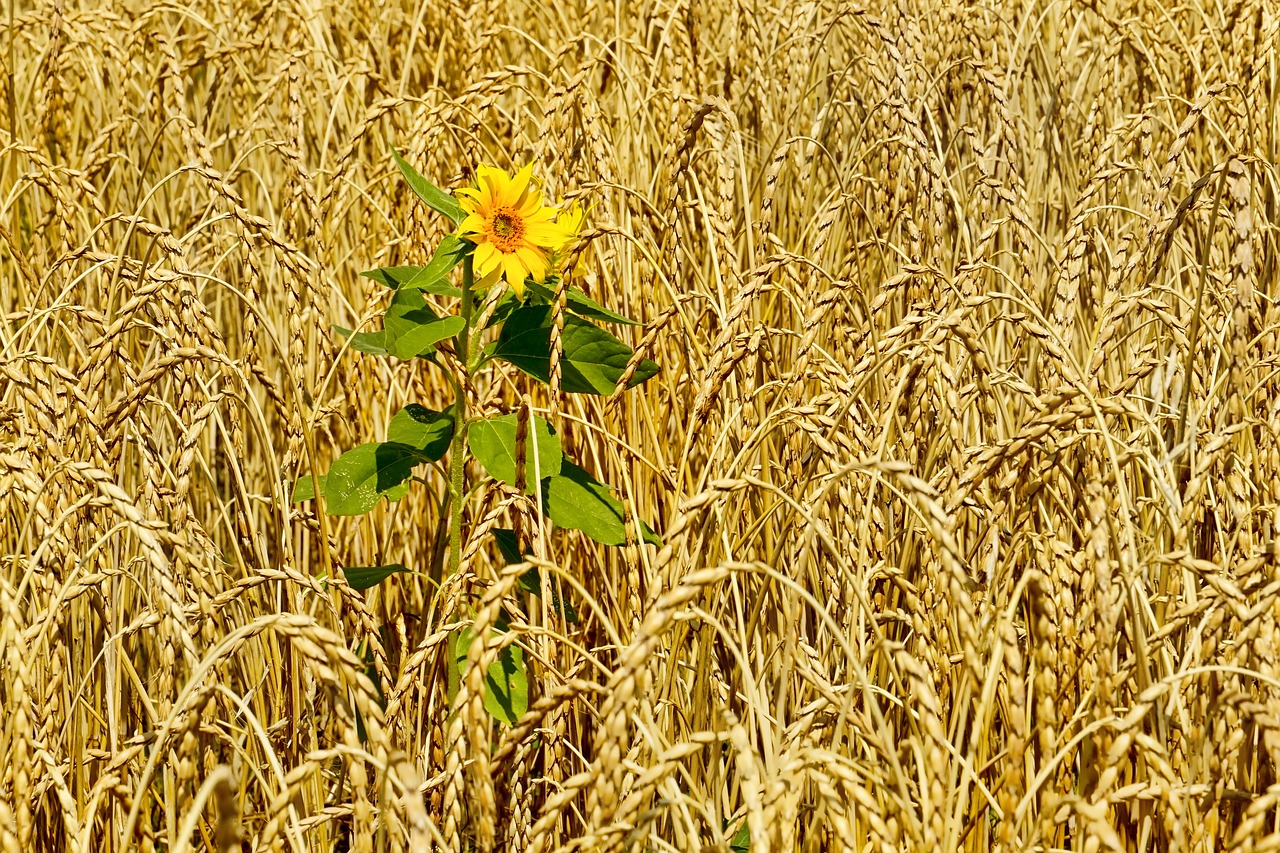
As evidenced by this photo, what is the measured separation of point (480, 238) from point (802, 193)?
1293mm

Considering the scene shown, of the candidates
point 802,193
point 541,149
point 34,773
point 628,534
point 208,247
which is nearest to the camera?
point 34,773

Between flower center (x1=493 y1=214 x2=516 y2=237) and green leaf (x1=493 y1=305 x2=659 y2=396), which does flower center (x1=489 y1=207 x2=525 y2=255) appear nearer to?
flower center (x1=493 y1=214 x2=516 y2=237)

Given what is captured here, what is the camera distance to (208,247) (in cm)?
218

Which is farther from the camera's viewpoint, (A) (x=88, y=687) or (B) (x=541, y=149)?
(B) (x=541, y=149)

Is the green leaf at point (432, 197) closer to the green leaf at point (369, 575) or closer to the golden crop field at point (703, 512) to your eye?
the golden crop field at point (703, 512)

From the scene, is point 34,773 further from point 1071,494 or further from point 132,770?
point 1071,494

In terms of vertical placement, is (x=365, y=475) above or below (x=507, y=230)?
below

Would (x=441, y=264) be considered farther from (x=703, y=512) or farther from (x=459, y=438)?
(x=703, y=512)

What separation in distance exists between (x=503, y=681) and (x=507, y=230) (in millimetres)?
527

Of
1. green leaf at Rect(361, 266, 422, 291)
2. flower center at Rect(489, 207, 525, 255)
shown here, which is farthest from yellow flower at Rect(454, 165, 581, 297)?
green leaf at Rect(361, 266, 422, 291)

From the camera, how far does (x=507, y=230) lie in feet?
4.92

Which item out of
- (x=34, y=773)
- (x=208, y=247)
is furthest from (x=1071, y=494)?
(x=208, y=247)

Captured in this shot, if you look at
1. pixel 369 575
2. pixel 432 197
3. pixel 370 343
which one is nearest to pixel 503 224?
pixel 432 197

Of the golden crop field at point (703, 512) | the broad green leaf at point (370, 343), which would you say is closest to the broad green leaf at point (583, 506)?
the golden crop field at point (703, 512)
